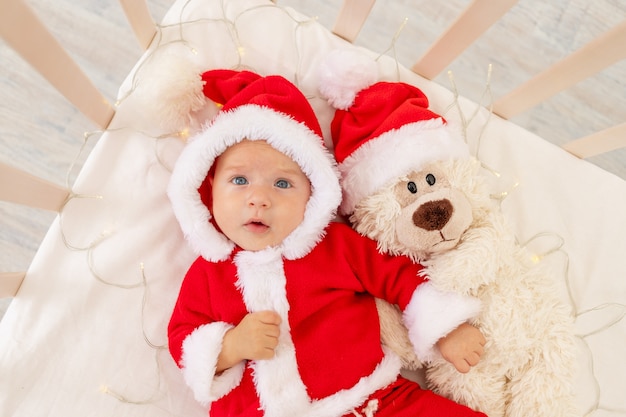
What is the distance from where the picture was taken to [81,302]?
2.61 ft

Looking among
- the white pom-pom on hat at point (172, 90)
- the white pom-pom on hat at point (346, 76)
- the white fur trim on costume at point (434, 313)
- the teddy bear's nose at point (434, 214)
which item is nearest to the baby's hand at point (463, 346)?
the white fur trim on costume at point (434, 313)

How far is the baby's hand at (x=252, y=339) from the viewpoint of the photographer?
700mm

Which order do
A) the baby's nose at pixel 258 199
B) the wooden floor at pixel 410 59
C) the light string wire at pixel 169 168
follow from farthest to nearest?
the wooden floor at pixel 410 59 → the light string wire at pixel 169 168 → the baby's nose at pixel 258 199

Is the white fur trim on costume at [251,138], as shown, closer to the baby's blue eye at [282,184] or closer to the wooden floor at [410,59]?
the baby's blue eye at [282,184]

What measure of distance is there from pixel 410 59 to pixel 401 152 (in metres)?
0.64

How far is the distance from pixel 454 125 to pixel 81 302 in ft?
2.16

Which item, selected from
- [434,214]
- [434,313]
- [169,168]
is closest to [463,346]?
[434,313]

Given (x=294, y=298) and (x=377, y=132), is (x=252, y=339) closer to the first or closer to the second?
(x=294, y=298)

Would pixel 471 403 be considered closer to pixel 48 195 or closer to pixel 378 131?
pixel 378 131

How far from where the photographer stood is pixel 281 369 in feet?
2.38

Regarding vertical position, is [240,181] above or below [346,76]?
below

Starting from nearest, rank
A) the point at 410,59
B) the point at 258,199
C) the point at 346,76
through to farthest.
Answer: the point at 258,199 → the point at 346,76 → the point at 410,59

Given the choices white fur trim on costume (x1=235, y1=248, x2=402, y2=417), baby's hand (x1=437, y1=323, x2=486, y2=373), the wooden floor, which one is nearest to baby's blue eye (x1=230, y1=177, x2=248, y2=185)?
white fur trim on costume (x1=235, y1=248, x2=402, y2=417)

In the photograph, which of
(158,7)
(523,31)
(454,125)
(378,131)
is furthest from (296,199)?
(523,31)
